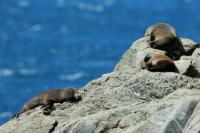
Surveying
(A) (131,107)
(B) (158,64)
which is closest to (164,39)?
(B) (158,64)

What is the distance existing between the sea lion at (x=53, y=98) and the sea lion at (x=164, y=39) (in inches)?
68.2

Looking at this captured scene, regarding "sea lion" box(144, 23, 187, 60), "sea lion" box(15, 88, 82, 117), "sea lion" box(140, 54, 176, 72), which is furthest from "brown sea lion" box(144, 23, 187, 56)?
"sea lion" box(15, 88, 82, 117)

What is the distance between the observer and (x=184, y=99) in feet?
23.5

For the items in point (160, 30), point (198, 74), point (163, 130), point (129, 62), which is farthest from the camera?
point (160, 30)

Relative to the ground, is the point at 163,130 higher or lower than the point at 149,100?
lower

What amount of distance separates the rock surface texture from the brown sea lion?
0.33 metres

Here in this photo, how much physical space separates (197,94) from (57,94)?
213 centimetres

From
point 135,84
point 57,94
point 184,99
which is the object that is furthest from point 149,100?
point 57,94

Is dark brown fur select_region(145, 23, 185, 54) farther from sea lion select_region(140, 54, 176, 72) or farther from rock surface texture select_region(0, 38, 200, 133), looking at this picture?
sea lion select_region(140, 54, 176, 72)

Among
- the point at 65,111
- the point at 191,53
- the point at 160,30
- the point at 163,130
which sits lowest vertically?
the point at 163,130

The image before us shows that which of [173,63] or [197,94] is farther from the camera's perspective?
[173,63]

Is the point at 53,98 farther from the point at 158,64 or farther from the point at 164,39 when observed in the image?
the point at 164,39

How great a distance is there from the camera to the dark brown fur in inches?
389

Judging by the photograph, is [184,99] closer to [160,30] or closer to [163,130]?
[163,130]
